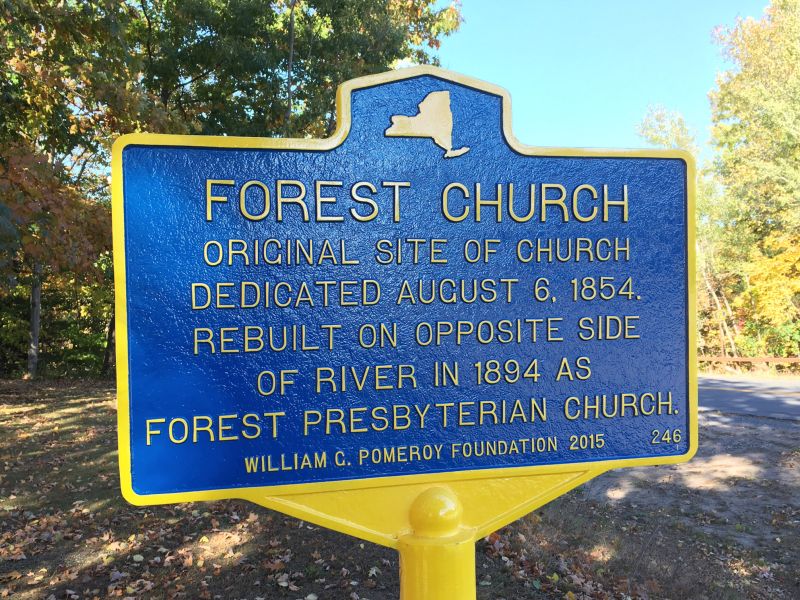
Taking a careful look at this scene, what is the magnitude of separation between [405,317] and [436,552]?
799mm

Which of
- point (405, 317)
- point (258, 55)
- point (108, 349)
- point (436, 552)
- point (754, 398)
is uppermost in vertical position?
point (258, 55)

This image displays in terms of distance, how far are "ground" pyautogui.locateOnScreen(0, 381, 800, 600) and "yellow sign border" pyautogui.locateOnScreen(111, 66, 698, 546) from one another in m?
2.17

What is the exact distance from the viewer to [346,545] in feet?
14.9

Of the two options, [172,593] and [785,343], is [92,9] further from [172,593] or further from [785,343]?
[785,343]

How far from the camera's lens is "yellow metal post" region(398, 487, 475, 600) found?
197 cm

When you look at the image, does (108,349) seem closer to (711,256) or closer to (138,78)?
(138,78)

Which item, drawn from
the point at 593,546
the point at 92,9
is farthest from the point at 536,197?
the point at 92,9

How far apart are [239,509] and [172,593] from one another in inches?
58.8

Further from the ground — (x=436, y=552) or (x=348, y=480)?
(x=348, y=480)

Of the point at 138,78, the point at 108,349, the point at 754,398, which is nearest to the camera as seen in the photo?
the point at 138,78

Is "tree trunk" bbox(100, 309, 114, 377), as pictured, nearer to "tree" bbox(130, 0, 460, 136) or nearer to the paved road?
"tree" bbox(130, 0, 460, 136)

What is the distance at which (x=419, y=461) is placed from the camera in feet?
6.77

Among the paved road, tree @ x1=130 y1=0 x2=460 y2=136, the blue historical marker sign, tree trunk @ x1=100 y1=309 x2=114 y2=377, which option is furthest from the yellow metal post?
tree trunk @ x1=100 y1=309 x2=114 y2=377

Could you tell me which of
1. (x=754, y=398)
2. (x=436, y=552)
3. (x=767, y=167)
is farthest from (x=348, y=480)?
(x=767, y=167)
